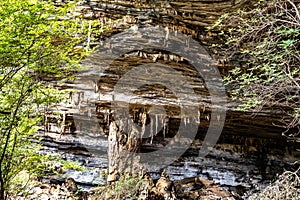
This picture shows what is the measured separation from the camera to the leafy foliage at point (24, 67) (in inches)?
105

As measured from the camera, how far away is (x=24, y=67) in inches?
122

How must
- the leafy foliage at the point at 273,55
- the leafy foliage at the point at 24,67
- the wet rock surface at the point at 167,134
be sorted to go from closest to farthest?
the leafy foliage at the point at 24,67 → the leafy foliage at the point at 273,55 → the wet rock surface at the point at 167,134

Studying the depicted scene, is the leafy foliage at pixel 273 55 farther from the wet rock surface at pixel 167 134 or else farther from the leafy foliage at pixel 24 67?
the leafy foliage at pixel 24 67

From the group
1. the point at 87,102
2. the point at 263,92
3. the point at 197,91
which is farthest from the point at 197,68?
the point at 87,102

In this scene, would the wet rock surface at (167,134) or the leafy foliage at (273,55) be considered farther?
the wet rock surface at (167,134)

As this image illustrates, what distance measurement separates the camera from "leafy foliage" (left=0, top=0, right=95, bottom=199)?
266 cm

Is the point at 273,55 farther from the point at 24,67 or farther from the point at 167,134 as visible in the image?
the point at 167,134

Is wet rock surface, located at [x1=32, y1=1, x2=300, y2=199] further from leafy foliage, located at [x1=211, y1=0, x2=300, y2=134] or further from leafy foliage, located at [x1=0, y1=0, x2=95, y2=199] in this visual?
leafy foliage, located at [x1=0, y1=0, x2=95, y2=199]

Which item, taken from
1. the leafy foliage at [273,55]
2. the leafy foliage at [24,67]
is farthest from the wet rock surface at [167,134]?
the leafy foliage at [24,67]

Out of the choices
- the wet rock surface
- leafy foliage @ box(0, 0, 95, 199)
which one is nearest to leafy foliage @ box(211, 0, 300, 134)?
the wet rock surface

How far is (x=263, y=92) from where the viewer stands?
3.63 metres

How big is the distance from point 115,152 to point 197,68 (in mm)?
2730

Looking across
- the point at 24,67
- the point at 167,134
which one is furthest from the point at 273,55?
the point at 167,134

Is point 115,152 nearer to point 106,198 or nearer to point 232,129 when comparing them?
point 106,198
